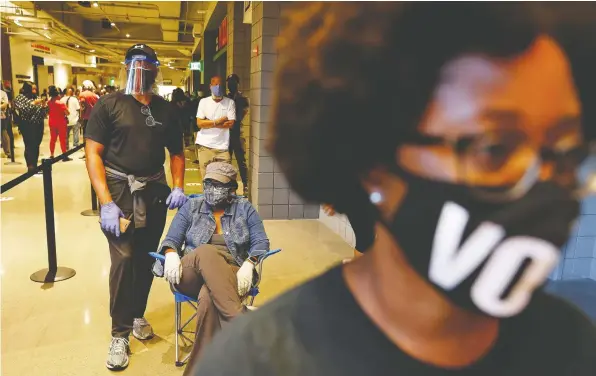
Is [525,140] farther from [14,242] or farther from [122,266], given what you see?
[14,242]

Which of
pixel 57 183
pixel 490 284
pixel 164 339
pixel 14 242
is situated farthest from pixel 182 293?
pixel 57 183

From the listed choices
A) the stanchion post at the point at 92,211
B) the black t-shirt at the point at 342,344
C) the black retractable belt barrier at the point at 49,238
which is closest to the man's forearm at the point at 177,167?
the black retractable belt barrier at the point at 49,238

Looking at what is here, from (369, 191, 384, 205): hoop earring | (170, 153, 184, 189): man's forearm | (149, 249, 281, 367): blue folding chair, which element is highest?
(369, 191, 384, 205): hoop earring

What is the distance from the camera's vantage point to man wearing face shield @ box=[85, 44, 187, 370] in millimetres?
2188

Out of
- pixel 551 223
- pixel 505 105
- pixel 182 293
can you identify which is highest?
pixel 505 105

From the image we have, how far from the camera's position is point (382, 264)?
0.56 meters

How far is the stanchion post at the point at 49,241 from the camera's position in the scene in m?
3.35

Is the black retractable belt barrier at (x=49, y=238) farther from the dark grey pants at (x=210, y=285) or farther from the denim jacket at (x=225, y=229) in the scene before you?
the dark grey pants at (x=210, y=285)

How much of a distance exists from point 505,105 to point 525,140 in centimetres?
4

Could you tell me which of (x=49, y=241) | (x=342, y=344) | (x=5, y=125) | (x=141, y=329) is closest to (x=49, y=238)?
(x=49, y=241)

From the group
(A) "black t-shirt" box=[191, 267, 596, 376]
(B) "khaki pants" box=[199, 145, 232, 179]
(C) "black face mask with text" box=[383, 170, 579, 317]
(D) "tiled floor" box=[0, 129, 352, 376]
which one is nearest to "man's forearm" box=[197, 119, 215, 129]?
(B) "khaki pants" box=[199, 145, 232, 179]

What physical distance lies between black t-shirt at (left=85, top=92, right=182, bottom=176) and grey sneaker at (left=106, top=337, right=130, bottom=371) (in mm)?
810

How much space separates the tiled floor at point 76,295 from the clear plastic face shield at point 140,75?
41.5 inches

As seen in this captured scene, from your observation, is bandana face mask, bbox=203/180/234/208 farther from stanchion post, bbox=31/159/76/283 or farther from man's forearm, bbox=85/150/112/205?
stanchion post, bbox=31/159/76/283
